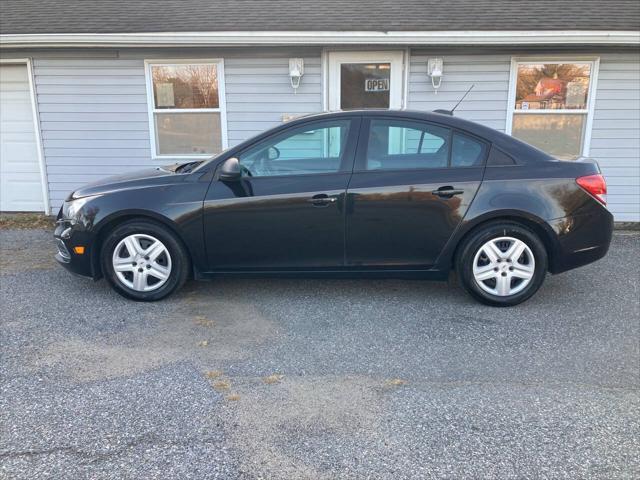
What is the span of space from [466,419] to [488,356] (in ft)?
2.68

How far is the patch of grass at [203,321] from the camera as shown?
389 cm

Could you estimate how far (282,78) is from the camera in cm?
714

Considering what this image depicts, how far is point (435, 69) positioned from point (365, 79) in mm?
977

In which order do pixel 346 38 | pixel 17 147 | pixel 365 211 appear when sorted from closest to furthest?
pixel 365 211, pixel 346 38, pixel 17 147

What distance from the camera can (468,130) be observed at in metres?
4.11

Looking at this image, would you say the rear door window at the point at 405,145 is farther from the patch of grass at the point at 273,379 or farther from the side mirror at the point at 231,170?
the patch of grass at the point at 273,379

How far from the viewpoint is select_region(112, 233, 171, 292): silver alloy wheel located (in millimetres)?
4195

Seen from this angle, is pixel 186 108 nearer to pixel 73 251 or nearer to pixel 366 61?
pixel 366 61

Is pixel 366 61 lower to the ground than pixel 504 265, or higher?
higher

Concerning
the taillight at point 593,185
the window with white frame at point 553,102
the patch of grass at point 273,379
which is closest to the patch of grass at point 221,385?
the patch of grass at point 273,379

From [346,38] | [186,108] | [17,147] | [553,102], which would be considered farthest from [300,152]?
[17,147]

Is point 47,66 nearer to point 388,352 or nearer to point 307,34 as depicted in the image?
point 307,34

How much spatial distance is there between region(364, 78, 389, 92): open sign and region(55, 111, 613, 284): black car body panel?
3.15 metres

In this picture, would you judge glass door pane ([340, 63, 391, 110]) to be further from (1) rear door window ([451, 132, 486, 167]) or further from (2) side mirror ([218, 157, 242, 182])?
(2) side mirror ([218, 157, 242, 182])
